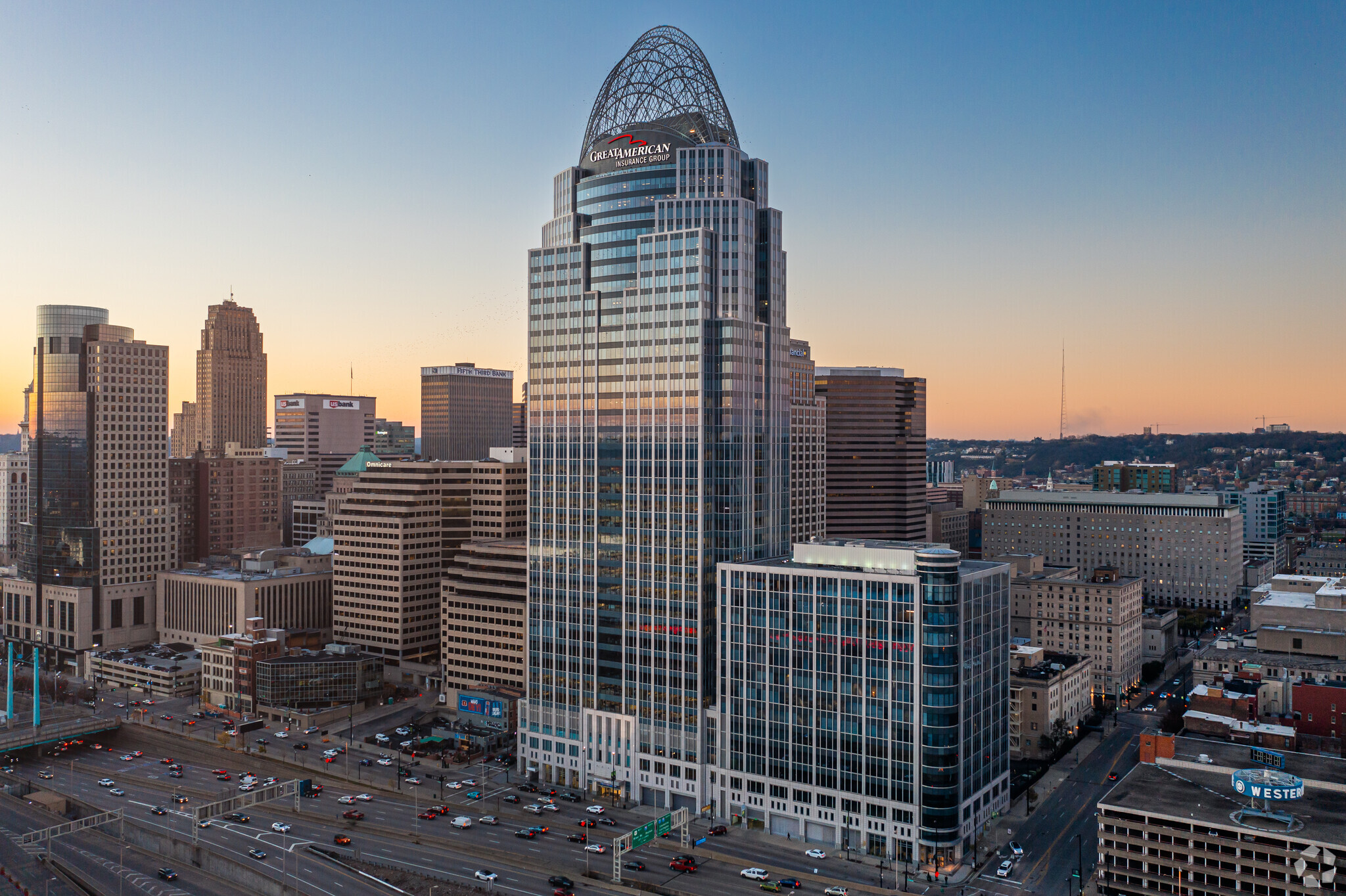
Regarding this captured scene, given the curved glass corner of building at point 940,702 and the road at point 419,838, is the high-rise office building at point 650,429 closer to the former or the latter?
the road at point 419,838

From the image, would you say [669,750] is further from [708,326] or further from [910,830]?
[708,326]

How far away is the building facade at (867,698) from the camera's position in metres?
138

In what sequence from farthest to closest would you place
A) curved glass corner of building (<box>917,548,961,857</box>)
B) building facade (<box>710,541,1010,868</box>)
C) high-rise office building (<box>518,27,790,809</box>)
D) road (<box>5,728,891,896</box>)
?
high-rise office building (<box>518,27,790,809</box>)
building facade (<box>710,541,1010,868</box>)
curved glass corner of building (<box>917,548,961,857</box>)
road (<box>5,728,891,896</box>)

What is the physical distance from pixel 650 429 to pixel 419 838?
67.4 m

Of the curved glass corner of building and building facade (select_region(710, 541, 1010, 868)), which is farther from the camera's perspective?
building facade (select_region(710, 541, 1010, 868))

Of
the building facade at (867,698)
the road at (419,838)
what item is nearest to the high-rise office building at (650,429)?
the building facade at (867,698)

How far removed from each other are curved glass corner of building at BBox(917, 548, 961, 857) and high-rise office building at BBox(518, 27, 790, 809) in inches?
1312

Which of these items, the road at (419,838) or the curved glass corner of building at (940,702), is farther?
the curved glass corner of building at (940,702)

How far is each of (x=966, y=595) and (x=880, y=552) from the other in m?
12.4

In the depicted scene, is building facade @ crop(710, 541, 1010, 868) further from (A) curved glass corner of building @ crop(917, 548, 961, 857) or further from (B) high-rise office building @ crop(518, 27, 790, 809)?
(B) high-rise office building @ crop(518, 27, 790, 809)

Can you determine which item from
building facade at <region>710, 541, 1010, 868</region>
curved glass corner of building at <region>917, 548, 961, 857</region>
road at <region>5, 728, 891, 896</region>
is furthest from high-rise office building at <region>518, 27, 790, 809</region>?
curved glass corner of building at <region>917, 548, 961, 857</region>

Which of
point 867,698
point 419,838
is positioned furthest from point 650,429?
point 419,838

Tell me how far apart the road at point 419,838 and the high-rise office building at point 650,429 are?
47.0 feet

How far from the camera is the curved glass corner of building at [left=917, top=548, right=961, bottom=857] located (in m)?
137
